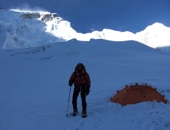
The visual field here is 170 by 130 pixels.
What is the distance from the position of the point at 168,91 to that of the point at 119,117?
17.5 feet

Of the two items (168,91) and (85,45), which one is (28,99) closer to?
(168,91)

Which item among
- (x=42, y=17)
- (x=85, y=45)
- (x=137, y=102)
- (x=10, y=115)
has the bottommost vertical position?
(x=10, y=115)

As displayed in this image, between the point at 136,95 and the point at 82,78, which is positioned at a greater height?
the point at 82,78

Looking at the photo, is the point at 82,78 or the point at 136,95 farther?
the point at 136,95

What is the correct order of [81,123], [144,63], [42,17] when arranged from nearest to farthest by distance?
[81,123], [144,63], [42,17]

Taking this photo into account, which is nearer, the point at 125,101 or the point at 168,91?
the point at 125,101

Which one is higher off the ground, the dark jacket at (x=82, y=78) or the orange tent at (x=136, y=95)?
the dark jacket at (x=82, y=78)

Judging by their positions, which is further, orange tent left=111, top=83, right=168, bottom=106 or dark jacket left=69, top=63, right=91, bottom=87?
orange tent left=111, top=83, right=168, bottom=106

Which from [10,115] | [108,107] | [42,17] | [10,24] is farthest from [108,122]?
[42,17]

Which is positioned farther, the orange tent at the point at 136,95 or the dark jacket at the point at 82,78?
the orange tent at the point at 136,95

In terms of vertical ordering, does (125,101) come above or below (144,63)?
below

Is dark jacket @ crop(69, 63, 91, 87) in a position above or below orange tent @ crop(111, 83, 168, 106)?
above

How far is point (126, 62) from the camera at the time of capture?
88.2ft

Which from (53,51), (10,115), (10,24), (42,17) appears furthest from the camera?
(42,17)
